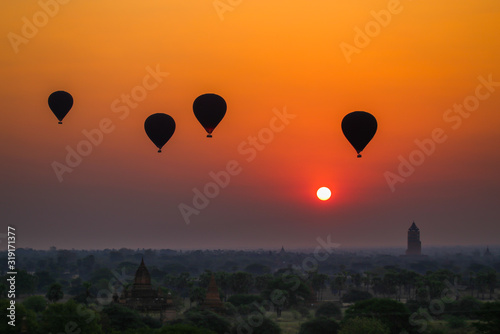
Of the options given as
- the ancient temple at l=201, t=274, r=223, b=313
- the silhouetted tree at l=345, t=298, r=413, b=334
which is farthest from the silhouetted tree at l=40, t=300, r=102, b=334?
the silhouetted tree at l=345, t=298, r=413, b=334

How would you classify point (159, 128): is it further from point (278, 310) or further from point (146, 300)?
point (278, 310)

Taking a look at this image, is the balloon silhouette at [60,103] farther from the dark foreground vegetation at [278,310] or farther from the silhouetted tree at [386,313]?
the silhouetted tree at [386,313]

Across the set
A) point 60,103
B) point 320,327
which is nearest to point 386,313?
point 320,327

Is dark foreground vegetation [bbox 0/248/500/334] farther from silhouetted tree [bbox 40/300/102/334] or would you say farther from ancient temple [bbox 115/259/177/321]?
ancient temple [bbox 115/259/177/321]

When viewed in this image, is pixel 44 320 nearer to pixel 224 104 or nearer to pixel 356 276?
pixel 224 104

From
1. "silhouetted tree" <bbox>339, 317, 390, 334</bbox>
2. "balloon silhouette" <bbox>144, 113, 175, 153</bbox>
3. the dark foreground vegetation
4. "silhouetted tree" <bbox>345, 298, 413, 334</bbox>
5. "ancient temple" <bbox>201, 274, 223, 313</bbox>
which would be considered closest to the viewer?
"balloon silhouette" <bbox>144, 113, 175, 153</bbox>

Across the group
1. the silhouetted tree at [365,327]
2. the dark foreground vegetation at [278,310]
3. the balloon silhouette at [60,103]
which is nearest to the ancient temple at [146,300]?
the dark foreground vegetation at [278,310]
